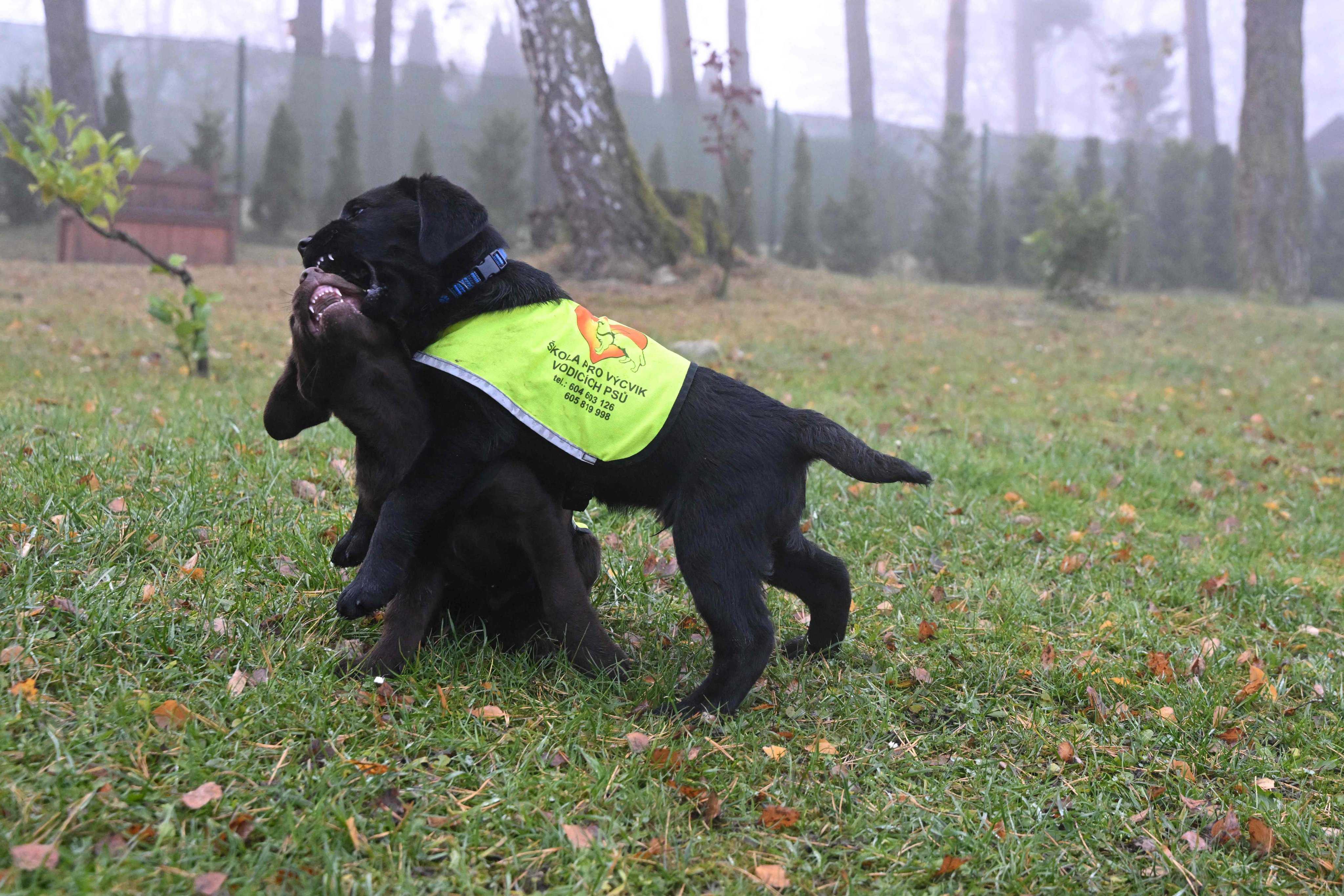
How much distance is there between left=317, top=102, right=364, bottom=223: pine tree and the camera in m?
18.8

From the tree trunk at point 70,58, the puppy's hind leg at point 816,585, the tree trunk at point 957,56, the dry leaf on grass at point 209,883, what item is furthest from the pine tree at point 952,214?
the dry leaf on grass at point 209,883

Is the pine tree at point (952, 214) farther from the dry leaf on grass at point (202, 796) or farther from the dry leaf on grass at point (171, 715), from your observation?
the dry leaf on grass at point (202, 796)

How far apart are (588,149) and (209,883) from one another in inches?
441

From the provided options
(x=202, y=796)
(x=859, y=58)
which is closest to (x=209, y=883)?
(x=202, y=796)

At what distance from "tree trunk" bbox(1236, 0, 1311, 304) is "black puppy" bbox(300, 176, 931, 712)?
17551 mm

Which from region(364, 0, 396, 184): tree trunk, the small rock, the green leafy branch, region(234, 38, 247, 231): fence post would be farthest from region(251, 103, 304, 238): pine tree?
the green leafy branch

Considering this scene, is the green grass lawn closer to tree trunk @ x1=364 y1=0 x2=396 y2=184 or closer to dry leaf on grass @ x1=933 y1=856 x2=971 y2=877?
dry leaf on grass @ x1=933 y1=856 x2=971 y2=877

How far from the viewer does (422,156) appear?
19.4 m

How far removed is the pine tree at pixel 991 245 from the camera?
2128 centimetres

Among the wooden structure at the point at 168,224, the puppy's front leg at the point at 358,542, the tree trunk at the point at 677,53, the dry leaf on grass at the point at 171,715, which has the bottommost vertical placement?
the dry leaf on grass at the point at 171,715

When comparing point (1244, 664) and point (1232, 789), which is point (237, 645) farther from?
point (1244, 664)

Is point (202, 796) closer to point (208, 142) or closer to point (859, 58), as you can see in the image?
point (208, 142)

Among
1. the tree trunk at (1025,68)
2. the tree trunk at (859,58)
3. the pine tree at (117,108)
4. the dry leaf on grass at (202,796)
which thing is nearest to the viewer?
the dry leaf on grass at (202,796)

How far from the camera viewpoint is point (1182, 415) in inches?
336
